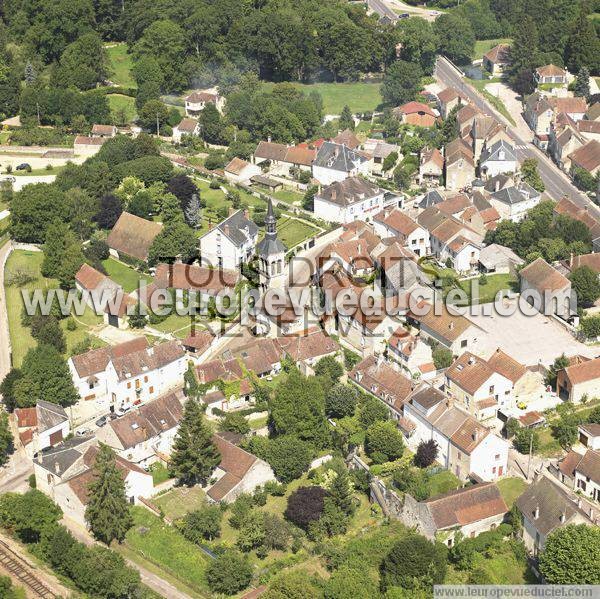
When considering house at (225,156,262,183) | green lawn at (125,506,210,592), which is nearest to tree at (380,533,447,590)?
green lawn at (125,506,210,592)

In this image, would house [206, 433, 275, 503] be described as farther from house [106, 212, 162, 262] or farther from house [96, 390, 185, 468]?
house [106, 212, 162, 262]

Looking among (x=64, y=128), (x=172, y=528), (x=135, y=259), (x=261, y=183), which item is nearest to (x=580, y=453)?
(x=172, y=528)

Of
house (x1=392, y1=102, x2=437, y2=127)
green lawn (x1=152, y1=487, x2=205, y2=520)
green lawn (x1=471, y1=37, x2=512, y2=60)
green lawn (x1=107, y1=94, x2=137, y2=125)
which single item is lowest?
green lawn (x1=152, y1=487, x2=205, y2=520)

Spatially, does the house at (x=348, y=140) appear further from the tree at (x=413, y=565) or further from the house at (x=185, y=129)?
the tree at (x=413, y=565)

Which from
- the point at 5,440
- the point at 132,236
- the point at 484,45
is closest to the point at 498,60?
the point at 484,45

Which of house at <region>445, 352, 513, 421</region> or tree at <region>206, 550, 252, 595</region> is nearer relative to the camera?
tree at <region>206, 550, 252, 595</region>

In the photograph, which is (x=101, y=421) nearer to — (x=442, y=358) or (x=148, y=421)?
(x=148, y=421)

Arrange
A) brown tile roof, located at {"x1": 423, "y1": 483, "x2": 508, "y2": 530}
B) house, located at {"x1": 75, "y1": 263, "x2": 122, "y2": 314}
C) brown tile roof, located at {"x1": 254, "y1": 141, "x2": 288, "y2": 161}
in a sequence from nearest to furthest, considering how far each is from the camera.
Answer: brown tile roof, located at {"x1": 423, "y1": 483, "x2": 508, "y2": 530} < house, located at {"x1": 75, "y1": 263, "x2": 122, "y2": 314} < brown tile roof, located at {"x1": 254, "y1": 141, "x2": 288, "y2": 161}

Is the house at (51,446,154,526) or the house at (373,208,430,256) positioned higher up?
the house at (373,208,430,256)
